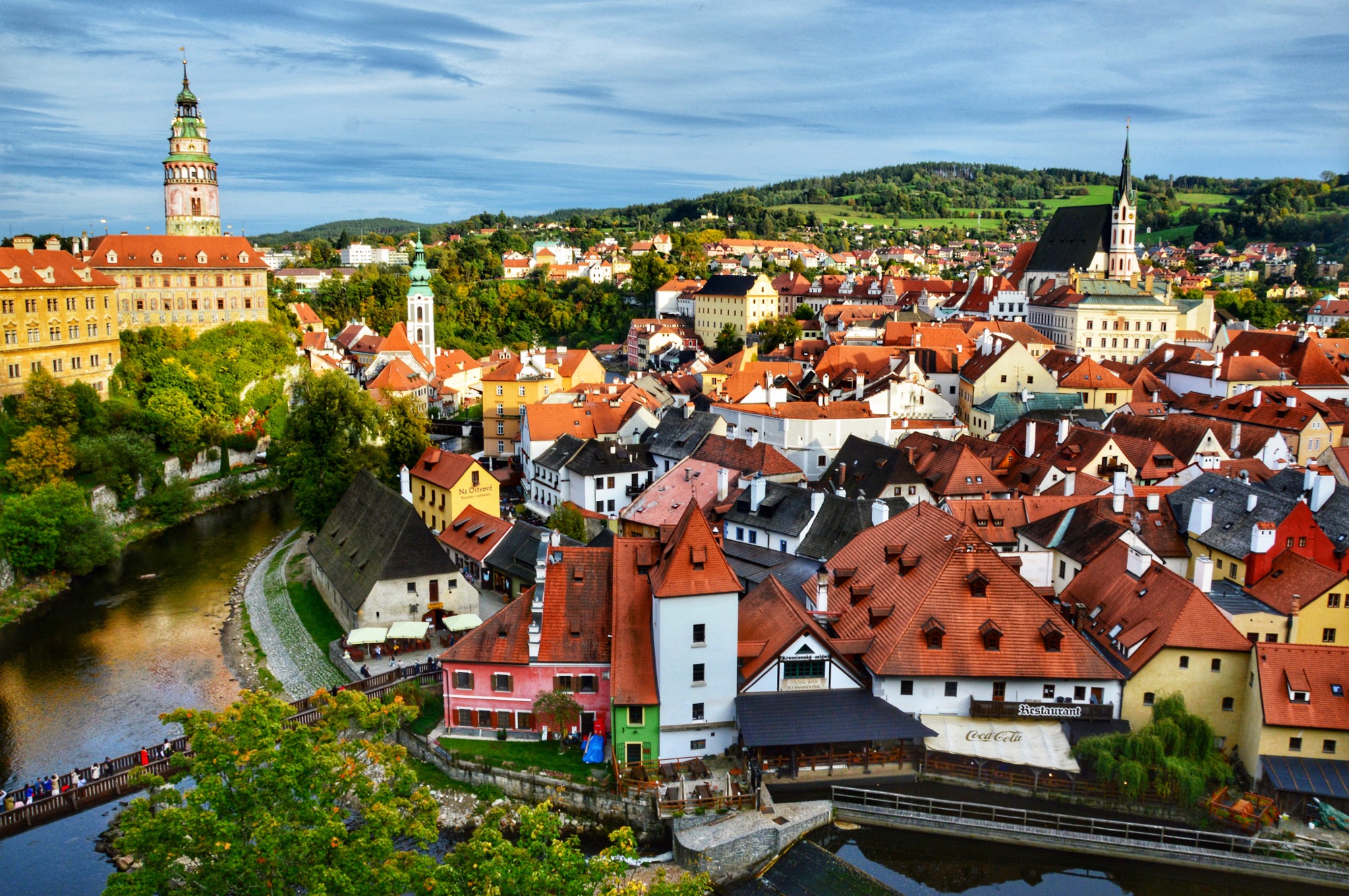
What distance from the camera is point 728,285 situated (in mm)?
106938

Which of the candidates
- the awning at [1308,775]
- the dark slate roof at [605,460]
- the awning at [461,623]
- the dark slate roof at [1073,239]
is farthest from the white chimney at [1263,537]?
the dark slate roof at [1073,239]

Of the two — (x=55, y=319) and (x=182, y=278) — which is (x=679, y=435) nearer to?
(x=55, y=319)

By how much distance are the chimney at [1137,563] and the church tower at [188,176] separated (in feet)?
298

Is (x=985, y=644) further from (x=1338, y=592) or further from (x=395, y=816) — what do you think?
(x=395, y=816)

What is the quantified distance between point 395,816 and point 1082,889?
52.0ft

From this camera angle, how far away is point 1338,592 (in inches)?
1177

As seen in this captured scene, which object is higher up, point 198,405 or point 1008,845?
point 198,405

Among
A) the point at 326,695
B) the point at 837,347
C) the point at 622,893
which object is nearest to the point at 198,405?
the point at 837,347

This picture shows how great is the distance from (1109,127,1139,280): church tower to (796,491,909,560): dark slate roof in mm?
70299

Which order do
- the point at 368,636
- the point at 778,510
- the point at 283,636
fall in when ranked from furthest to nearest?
the point at 778,510 → the point at 283,636 → the point at 368,636

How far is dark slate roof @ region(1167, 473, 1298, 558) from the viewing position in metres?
33.9

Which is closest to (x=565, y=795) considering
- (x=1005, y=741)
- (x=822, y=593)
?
(x=822, y=593)

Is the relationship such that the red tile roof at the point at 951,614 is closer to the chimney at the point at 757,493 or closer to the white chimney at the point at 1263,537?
the white chimney at the point at 1263,537

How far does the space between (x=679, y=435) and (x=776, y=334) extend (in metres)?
43.8
